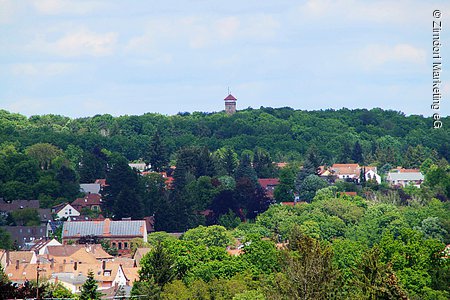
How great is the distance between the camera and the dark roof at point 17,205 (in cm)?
13062

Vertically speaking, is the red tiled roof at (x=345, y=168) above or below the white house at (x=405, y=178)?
above

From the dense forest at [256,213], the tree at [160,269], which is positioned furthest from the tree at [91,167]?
the tree at [160,269]

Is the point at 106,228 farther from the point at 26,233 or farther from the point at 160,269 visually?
the point at 160,269

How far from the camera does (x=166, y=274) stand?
245 feet

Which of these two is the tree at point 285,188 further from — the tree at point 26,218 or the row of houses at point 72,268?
the row of houses at point 72,268

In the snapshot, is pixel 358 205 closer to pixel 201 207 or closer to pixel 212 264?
pixel 201 207

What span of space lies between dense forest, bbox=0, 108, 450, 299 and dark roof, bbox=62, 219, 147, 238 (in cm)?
539

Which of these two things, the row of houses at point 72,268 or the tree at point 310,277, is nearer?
the tree at point 310,277

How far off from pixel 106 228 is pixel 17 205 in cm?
1566

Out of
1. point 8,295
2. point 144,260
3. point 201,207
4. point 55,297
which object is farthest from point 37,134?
point 8,295

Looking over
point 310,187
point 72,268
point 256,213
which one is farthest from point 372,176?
point 72,268

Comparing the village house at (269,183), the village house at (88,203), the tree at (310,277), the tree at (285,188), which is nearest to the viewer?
the tree at (310,277)

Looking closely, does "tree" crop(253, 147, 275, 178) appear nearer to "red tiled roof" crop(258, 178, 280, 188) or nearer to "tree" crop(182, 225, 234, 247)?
"red tiled roof" crop(258, 178, 280, 188)

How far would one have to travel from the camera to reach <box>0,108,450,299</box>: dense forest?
211ft
